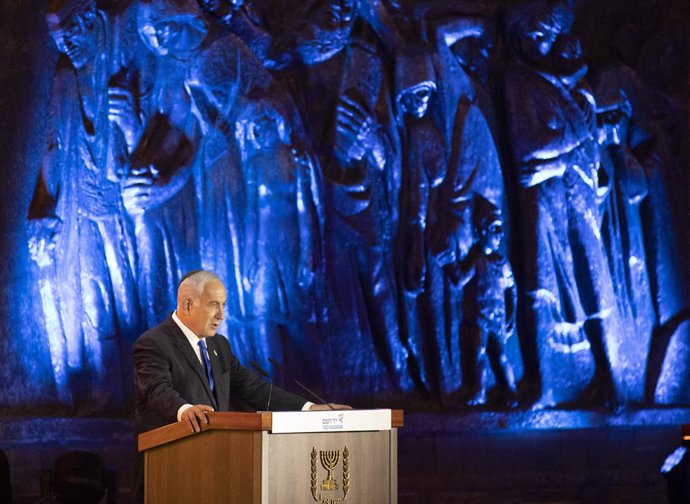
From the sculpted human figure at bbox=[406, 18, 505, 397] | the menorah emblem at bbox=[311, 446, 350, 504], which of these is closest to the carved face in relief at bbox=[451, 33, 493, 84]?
the sculpted human figure at bbox=[406, 18, 505, 397]

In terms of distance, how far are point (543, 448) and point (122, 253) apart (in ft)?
10.4

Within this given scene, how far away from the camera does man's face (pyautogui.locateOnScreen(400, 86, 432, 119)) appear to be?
760cm

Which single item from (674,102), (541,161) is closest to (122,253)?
(541,161)

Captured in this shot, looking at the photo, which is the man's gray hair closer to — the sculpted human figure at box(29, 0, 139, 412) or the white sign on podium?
the white sign on podium

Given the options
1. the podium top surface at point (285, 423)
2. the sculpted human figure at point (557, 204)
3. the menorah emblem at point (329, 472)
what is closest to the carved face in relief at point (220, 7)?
the sculpted human figure at point (557, 204)

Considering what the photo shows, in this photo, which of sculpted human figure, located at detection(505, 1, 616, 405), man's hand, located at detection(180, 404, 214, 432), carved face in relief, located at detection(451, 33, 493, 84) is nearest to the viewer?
man's hand, located at detection(180, 404, 214, 432)

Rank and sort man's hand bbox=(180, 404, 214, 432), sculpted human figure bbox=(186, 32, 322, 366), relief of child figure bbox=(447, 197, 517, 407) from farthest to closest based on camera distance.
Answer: relief of child figure bbox=(447, 197, 517, 407) < sculpted human figure bbox=(186, 32, 322, 366) < man's hand bbox=(180, 404, 214, 432)

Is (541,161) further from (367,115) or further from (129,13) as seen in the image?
(129,13)

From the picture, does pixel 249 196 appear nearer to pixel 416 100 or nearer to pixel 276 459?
pixel 416 100

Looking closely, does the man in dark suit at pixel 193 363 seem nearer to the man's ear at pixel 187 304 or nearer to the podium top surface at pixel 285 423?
the man's ear at pixel 187 304

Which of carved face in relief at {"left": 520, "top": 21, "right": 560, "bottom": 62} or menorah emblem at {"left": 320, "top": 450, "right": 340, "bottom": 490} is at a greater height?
carved face in relief at {"left": 520, "top": 21, "right": 560, "bottom": 62}

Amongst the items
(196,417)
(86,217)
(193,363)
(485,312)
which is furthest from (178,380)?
(485,312)

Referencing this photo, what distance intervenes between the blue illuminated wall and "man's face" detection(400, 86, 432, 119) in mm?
19

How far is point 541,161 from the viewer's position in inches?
306
